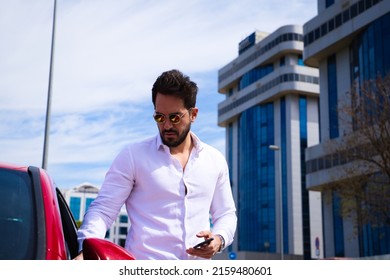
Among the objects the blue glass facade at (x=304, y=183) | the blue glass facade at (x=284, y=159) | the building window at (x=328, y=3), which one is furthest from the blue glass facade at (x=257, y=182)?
the building window at (x=328, y=3)

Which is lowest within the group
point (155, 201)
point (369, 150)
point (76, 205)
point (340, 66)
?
point (155, 201)

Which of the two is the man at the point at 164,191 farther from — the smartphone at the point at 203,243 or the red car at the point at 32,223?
the red car at the point at 32,223

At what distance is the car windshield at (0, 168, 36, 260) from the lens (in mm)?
1849

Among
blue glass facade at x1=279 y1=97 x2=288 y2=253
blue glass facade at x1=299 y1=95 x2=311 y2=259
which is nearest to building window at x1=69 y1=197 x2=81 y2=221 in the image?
blue glass facade at x1=279 y1=97 x2=288 y2=253

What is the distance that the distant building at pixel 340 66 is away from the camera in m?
40.5

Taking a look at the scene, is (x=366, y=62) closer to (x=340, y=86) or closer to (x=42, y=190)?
(x=340, y=86)

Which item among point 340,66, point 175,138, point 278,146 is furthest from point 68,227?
point 278,146

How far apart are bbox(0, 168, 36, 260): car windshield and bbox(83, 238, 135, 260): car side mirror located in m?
0.16

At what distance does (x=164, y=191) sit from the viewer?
8.27 feet

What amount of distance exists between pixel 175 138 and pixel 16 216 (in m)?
0.82

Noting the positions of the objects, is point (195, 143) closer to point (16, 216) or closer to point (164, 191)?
point (164, 191)

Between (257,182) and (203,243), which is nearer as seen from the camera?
(203,243)
